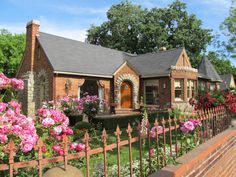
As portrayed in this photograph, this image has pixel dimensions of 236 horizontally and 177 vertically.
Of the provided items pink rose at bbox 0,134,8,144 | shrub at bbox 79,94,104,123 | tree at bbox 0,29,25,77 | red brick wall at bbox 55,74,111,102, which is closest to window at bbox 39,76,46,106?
red brick wall at bbox 55,74,111,102

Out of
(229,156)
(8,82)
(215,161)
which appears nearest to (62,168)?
(8,82)

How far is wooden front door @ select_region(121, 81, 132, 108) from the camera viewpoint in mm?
23625

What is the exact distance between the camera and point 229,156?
6.59m

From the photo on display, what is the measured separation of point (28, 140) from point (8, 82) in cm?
165

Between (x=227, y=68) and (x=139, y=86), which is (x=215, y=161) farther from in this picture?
(x=227, y=68)

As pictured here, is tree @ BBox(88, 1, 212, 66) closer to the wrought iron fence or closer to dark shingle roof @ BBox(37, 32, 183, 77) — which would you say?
dark shingle roof @ BBox(37, 32, 183, 77)

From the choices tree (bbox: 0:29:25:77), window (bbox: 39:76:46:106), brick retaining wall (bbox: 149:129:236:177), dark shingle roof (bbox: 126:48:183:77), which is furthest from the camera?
tree (bbox: 0:29:25:77)

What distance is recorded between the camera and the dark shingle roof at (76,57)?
63.9ft

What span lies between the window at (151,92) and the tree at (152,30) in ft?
57.2

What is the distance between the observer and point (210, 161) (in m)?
5.11

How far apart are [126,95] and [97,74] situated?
172 inches

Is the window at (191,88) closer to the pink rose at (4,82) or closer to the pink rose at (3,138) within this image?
the pink rose at (4,82)

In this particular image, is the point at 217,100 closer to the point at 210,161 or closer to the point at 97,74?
the point at 210,161

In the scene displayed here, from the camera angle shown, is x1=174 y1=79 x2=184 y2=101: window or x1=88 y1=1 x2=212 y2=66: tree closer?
x1=174 y1=79 x2=184 y2=101: window
